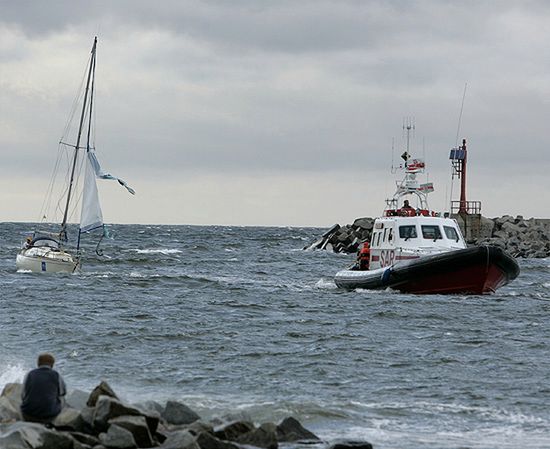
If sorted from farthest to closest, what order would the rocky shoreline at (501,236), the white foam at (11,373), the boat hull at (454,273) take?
the rocky shoreline at (501,236) → the boat hull at (454,273) → the white foam at (11,373)

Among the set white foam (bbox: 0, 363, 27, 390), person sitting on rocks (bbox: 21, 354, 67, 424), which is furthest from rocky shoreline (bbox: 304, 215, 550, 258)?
person sitting on rocks (bbox: 21, 354, 67, 424)

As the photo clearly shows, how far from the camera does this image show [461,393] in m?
17.1

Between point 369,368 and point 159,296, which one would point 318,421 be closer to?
point 369,368

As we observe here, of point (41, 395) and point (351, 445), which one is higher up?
point (41, 395)

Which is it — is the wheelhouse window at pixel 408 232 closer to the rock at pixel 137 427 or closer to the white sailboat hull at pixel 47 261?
the white sailboat hull at pixel 47 261

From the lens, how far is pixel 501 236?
74.4 m

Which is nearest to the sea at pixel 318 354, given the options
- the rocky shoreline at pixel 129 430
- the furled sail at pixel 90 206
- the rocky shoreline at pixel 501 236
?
the rocky shoreline at pixel 129 430

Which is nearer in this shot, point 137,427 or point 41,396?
point 137,427

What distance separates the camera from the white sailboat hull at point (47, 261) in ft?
150

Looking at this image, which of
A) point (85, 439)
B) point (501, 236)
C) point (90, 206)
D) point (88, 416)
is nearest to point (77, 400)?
point (88, 416)

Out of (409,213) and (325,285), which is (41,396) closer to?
(409,213)

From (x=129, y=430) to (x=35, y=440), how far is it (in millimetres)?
999

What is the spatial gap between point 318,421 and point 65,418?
4.04 m

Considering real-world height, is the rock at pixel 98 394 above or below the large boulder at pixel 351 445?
above
